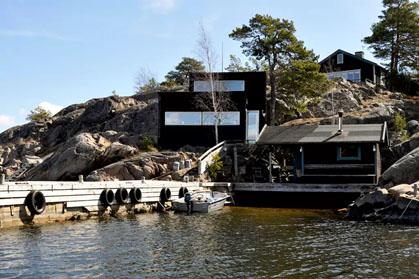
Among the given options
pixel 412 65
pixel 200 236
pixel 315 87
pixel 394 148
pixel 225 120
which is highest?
pixel 412 65

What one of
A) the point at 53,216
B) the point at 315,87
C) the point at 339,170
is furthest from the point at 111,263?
the point at 315,87

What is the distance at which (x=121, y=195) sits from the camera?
2834 centimetres

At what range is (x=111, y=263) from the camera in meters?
14.5

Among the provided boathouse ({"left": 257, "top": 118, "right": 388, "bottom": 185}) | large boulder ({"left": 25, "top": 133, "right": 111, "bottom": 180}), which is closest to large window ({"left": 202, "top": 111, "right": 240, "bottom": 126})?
boathouse ({"left": 257, "top": 118, "right": 388, "bottom": 185})

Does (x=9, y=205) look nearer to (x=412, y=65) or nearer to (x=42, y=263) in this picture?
(x=42, y=263)

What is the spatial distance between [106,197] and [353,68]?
48.5m

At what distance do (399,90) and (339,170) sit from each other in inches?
1292

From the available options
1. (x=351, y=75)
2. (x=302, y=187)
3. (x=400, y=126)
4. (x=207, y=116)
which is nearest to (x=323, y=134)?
(x=302, y=187)

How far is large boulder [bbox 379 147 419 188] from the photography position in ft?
95.0

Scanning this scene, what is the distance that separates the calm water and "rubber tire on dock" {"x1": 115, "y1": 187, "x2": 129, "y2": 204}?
3395mm

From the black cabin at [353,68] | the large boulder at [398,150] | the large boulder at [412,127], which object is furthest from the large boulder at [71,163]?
the black cabin at [353,68]

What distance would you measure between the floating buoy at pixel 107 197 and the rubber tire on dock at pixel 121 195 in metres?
0.59

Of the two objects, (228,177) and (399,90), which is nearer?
(228,177)

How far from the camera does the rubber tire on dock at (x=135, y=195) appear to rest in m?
29.5
